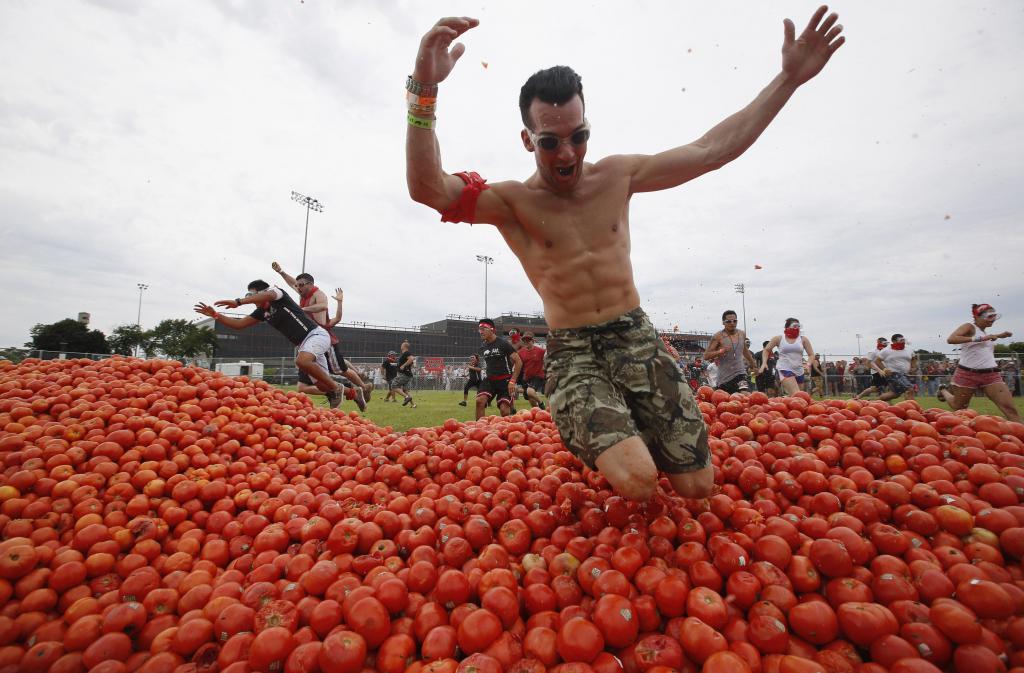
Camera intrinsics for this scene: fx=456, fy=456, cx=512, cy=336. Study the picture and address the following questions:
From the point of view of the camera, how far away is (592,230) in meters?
3.15

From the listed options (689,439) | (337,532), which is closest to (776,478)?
(689,439)

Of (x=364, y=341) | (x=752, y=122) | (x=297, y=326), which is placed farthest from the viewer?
(x=364, y=341)

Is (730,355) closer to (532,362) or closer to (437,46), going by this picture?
(532,362)

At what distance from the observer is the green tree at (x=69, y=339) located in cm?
3114

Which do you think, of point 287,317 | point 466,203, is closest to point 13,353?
point 287,317

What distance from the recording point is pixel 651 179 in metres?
3.35

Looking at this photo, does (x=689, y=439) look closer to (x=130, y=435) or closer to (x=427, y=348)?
(x=130, y=435)

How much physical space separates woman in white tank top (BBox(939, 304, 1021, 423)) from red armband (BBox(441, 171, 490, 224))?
1010 centimetres

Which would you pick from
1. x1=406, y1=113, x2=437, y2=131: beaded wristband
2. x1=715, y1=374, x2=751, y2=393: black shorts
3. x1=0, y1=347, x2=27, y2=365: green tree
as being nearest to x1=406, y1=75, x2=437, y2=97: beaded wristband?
x1=406, y1=113, x2=437, y2=131: beaded wristband

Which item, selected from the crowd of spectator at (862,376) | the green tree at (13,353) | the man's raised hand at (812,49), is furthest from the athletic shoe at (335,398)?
the green tree at (13,353)

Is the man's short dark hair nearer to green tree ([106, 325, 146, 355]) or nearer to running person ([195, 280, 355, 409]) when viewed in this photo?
running person ([195, 280, 355, 409])

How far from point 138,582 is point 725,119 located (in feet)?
16.4

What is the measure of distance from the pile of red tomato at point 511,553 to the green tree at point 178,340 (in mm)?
55830

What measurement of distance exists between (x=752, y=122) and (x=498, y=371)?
771 cm
